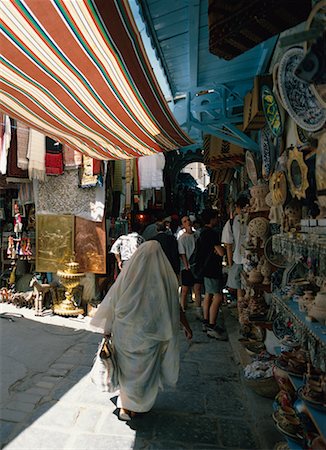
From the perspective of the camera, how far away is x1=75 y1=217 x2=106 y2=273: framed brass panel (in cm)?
700

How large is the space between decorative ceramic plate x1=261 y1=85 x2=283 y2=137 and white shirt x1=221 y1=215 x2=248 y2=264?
1.85 metres

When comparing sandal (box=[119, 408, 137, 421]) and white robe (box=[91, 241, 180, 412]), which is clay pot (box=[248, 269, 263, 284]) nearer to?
white robe (box=[91, 241, 180, 412])

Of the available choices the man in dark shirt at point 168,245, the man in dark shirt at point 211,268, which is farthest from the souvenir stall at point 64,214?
the man in dark shirt at point 211,268

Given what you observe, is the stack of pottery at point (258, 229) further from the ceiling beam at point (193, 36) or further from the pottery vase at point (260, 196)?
the ceiling beam at point (193, 36)

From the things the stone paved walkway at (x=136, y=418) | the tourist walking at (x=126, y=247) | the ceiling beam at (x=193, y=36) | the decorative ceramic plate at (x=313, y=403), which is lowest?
the stone paved walkway at (x=136, y=418)

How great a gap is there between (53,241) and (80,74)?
502 centimetres

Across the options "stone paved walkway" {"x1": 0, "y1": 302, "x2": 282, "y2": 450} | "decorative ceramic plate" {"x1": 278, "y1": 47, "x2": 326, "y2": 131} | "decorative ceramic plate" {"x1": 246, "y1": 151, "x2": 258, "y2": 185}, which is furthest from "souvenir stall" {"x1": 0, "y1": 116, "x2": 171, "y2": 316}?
"decorative ceramic plate" {"x1": 278, "y1": 47, "x2": 326, "y2": 131}

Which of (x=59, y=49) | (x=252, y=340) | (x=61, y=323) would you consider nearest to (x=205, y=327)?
(x=252, y=340)

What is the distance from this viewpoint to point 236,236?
5.49 metres

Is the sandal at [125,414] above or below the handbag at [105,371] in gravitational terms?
below

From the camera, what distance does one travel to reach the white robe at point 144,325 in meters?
3.04

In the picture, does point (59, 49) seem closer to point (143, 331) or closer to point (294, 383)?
point (143, 331)

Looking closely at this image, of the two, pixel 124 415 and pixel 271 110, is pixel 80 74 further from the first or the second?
pixel 124 415

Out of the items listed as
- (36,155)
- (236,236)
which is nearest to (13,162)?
(36,155)
